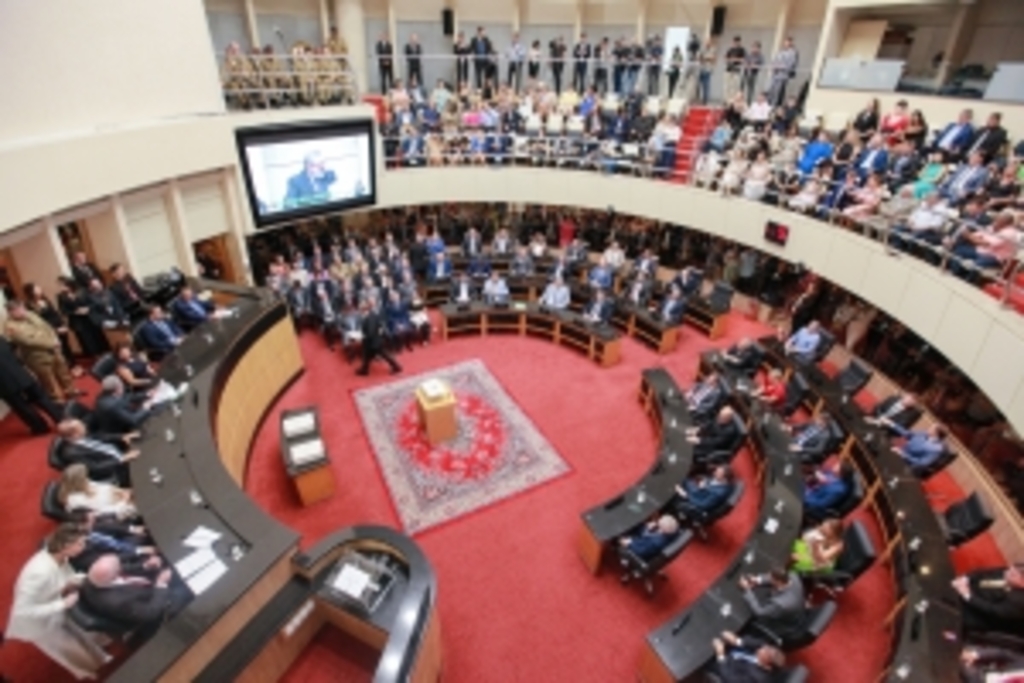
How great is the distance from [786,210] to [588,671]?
28.9 ft

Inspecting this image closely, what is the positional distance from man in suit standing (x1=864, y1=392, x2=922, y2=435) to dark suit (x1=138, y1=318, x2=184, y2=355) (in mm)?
9735

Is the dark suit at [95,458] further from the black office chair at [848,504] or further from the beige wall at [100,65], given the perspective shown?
the black office chair at [848,504]

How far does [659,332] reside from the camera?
33.7ft

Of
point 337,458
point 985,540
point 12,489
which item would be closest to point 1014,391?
point 985,540

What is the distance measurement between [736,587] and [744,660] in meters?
0.82

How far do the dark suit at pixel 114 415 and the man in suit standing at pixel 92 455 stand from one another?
0.22 meters

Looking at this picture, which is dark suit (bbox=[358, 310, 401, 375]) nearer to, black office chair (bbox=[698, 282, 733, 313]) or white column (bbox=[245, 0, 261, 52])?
black office chair (bbox=[698, 282, 733, 313])

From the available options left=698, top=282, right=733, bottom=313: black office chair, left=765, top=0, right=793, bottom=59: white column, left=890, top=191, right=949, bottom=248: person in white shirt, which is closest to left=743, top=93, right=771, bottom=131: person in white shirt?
left=765, top=0, right=793, bottom=59: white column

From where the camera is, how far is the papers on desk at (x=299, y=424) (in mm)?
6933

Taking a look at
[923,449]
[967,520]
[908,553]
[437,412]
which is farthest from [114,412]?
[923,449]

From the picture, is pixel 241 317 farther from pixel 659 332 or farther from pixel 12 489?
pixel 659 332

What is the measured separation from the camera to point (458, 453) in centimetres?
770

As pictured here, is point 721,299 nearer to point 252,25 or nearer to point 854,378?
point 854,378

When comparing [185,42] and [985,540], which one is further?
[185,42]
